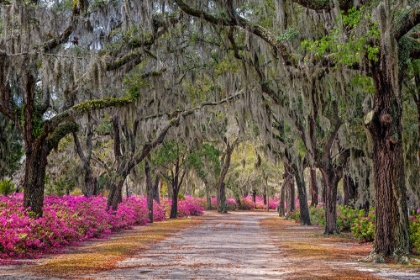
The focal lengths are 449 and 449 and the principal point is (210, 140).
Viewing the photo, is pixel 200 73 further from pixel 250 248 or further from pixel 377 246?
pixel 377 246

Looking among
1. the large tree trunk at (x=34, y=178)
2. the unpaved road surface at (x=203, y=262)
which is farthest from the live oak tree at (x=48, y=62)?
the unpaved road surface at (x=203, y=262)

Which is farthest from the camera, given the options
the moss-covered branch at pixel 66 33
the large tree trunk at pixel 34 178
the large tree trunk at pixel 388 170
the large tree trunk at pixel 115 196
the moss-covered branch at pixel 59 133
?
the large tree trunk at pixel 115 196

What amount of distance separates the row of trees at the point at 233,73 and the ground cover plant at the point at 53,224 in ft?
2.77

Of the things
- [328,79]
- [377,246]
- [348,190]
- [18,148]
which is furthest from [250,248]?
[18,148]

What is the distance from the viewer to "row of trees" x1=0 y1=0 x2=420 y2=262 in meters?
9.00

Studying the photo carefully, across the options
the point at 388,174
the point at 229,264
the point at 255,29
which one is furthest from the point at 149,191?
the point at 388,174

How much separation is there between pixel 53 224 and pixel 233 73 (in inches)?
306

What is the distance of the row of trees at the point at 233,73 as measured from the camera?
29.5 feet

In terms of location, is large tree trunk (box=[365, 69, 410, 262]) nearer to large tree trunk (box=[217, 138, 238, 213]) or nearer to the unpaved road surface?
the unpaved road surface

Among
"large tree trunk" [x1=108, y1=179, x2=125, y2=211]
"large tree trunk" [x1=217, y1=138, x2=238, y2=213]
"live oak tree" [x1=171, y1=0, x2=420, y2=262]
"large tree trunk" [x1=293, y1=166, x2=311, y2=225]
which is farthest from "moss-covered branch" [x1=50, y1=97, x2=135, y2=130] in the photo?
"large tree trunk" [x1=217, y1=138, x2=238, y2=213]

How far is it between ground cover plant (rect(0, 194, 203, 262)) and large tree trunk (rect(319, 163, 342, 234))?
26.3 feet

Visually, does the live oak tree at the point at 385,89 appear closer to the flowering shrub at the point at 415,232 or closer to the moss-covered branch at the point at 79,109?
the flowering shrub at the point at 415,232

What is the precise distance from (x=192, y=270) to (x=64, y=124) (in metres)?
7.24

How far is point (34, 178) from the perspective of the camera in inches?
483
